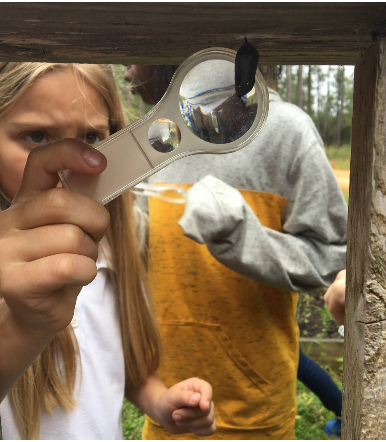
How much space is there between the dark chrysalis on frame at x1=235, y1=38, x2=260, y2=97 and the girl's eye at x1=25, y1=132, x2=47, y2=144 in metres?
0.58

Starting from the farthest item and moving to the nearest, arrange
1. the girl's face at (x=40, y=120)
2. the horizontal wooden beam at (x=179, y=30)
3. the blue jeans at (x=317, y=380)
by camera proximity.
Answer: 1. the blue jeans at (x=317, y=380)
2. the girl's face at (x=40, y=120)
3. the horizontal wooden beam at (x=179, y=30)

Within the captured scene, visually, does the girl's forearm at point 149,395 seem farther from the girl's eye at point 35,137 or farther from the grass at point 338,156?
the grass at point 338,156

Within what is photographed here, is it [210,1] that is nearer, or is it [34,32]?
[210,1]

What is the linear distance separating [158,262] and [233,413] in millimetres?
516

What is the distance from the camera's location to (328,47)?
42 centimetres

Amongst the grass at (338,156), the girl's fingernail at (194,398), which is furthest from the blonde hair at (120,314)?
the grass at (338,156)

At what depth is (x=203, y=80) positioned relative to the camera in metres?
0.39

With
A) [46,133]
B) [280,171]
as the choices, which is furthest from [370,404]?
[280,171]

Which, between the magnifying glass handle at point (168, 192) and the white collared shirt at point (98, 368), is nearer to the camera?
the white collared shirt at point (98, 368)

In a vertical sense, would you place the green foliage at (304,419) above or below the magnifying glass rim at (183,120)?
below

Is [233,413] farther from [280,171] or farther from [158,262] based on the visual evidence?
[280,171]

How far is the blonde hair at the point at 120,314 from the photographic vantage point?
2.92ft

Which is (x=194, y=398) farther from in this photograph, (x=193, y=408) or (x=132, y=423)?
(x=132, y=423)

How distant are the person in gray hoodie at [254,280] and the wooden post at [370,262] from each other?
81 cm
